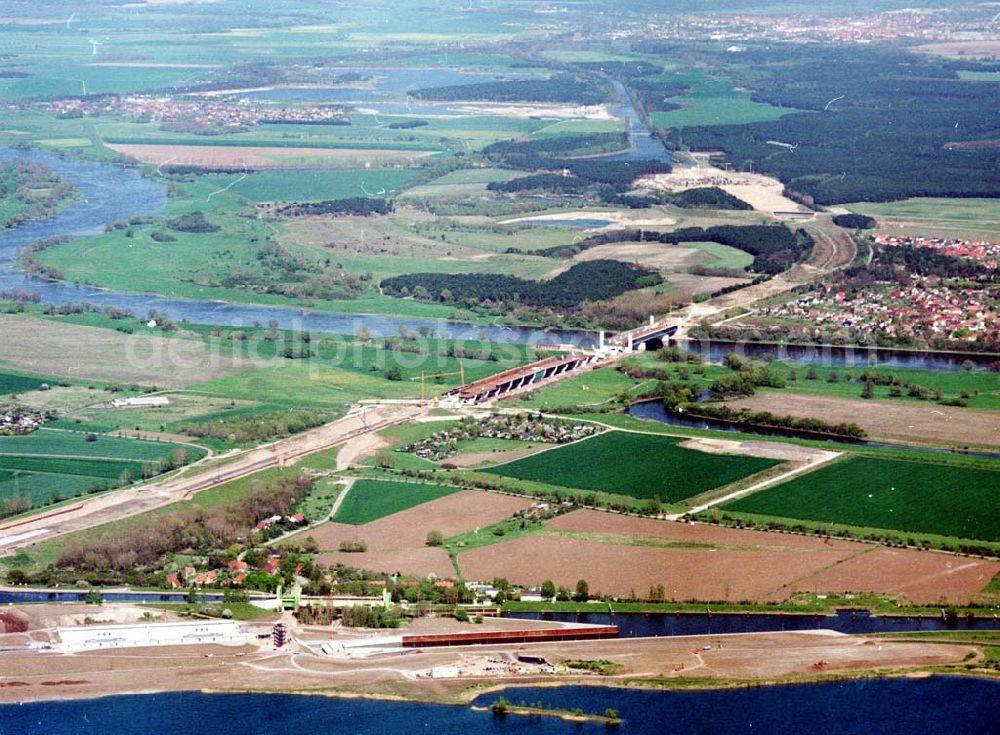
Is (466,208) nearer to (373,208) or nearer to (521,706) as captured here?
(373,208)

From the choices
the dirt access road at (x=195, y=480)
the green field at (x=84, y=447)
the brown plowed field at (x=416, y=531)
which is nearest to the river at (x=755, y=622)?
the brown plowed field at (x=416, y=531)

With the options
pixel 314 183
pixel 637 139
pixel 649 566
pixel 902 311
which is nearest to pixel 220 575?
pixel 649 566

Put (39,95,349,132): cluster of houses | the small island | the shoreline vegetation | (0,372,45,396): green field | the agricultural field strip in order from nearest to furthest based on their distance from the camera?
the shoreline vegetation, the agricultural field strip, (0,372,45,396): green field, the small island, (39,95,349,132): cluster of houses

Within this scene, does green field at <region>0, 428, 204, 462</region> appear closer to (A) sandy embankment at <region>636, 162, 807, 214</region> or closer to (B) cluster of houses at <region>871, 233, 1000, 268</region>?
(B) cluster of houses at <region>871, 233, 1000, 268</region>

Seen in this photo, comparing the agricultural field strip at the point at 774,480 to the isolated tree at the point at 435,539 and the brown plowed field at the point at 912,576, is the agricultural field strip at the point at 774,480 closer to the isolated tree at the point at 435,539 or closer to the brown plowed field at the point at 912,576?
the brown plowed field at the point at 912,576

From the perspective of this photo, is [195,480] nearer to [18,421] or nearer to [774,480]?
Result: [18,421]

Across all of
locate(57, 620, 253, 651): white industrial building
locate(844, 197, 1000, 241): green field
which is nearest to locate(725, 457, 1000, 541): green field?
locate(57, 620, 253, 651): white industrial building
